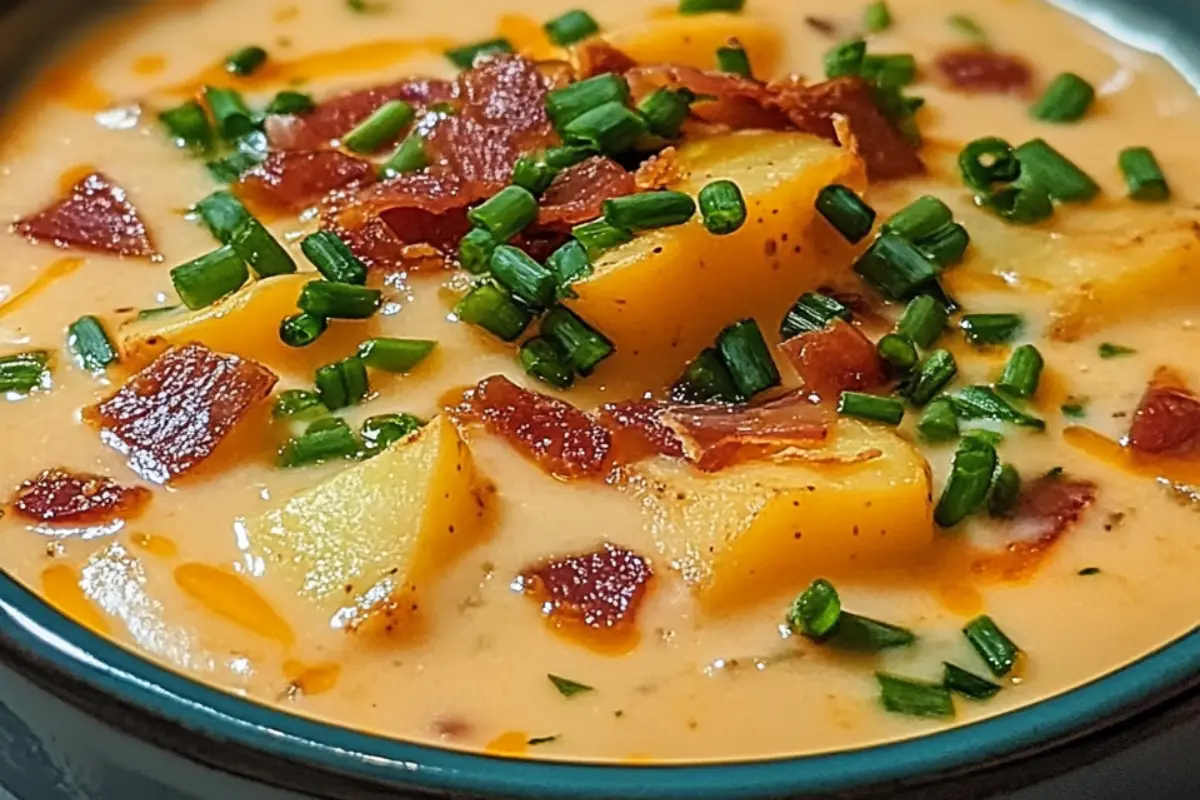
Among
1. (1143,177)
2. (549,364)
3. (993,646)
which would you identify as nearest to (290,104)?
(549,364)

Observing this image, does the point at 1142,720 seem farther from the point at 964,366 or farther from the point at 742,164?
the point at 742,164

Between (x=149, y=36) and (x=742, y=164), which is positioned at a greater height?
(x=742, y=164)

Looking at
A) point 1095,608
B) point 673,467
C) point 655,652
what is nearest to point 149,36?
point 673,467

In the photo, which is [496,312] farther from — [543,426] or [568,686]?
[568,686]

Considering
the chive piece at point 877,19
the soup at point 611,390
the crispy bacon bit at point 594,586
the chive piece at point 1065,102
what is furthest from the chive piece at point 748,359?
the chive piece at point 877,19

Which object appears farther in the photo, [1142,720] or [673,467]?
[673,467]

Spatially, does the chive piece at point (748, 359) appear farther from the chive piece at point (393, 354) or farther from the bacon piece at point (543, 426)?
the chive piece at point (393, 354)
